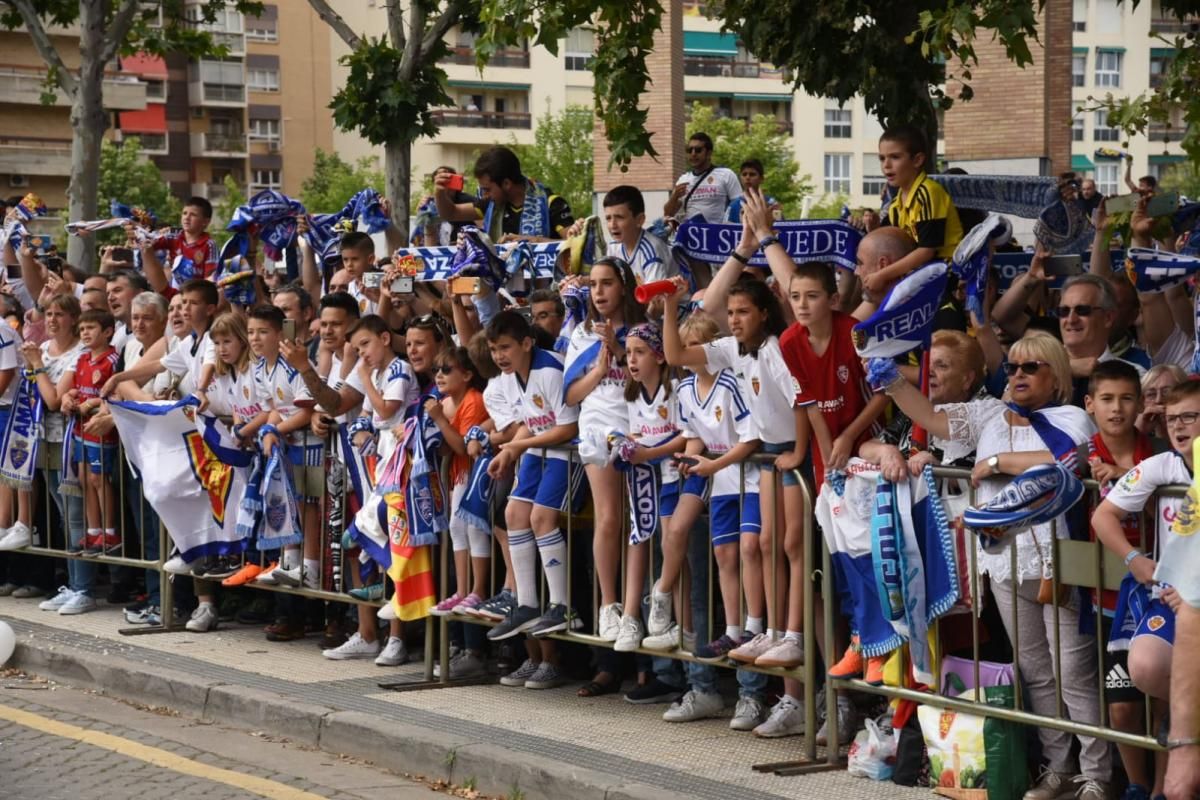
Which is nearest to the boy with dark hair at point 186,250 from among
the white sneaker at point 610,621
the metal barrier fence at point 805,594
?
the metal barrier fence at point 805,594

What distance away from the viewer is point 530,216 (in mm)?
10859

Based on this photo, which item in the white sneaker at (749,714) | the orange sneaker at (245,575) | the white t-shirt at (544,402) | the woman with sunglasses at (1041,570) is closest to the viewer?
the woman with sunglasses at (1041,570)

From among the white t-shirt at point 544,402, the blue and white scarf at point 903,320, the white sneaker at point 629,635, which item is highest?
the blue and white scarf at point 903,320

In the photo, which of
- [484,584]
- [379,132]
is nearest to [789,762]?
[484,584]

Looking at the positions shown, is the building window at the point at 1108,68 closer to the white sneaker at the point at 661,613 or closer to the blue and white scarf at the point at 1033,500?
the white sneaker at the point at 661,613

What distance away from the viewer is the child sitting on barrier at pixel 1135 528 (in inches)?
229

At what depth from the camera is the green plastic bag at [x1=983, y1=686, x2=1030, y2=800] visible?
6461 mm

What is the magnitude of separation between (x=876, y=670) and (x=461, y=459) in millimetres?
2740

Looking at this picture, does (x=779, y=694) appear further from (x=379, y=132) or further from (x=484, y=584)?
(x=379, y=132)

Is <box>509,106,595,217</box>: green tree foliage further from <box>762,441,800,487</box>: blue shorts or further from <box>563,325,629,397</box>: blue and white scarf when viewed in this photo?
<box>762,441,800,487</box>: blue shorts

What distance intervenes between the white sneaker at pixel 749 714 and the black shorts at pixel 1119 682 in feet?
6.36

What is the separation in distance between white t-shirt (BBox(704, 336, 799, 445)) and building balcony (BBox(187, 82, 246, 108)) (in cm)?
8299

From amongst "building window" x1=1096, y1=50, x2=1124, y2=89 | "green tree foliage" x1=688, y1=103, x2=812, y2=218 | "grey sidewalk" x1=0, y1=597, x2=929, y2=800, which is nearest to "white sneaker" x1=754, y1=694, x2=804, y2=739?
"grey sidewalk" x1=0, y1=597, x2=929, y2=800

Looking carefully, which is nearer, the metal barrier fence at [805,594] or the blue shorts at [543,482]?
the metal barrier fence at [805,594]
